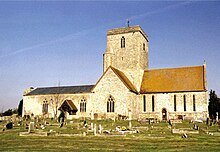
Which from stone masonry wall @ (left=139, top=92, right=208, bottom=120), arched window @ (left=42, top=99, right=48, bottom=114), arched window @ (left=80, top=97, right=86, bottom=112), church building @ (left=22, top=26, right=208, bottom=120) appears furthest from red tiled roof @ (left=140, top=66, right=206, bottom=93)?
arched window @ (left=42, top=99, right=48, bottom=114)

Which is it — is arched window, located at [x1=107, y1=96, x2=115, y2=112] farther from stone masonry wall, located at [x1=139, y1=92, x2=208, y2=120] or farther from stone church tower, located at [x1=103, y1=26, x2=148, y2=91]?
stone church tower, located at [x1=103, y1=26, x2=148, y2=91]

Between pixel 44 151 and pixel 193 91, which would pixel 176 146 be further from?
pixel 193 91

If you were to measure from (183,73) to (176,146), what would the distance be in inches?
1182

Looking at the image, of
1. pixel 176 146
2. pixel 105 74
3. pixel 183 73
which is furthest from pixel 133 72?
pixel 176 146

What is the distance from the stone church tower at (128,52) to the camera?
4453 centimetres

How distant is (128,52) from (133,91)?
306 inches

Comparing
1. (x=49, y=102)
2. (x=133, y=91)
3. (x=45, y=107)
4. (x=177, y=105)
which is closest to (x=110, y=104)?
(x=133, y=91)

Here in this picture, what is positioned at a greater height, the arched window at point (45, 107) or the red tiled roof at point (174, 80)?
the red tiled roof at point (174, 80)

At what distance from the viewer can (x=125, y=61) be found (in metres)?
45.5

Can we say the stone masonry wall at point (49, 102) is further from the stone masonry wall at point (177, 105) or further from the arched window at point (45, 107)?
the stone masonry wall at point (177, 105)

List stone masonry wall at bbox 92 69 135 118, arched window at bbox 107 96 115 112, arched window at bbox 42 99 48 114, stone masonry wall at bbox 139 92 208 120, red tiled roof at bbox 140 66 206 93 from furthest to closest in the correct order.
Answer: arched window at bbox 42 99 48 114
arched window at bbox 107 96 115 112
red tiled roof at bbox 140 66 206 93
stone masonry wall at bbox 92 69 135 118
stone masonry wall at bbox 139 92 208 120

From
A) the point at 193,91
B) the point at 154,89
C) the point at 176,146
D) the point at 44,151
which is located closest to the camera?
the point at 44,151

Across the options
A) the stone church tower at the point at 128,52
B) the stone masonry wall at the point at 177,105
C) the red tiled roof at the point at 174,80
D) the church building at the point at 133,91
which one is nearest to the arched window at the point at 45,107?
the church building at the point at 133,91

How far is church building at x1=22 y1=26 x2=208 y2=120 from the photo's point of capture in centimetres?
4009
